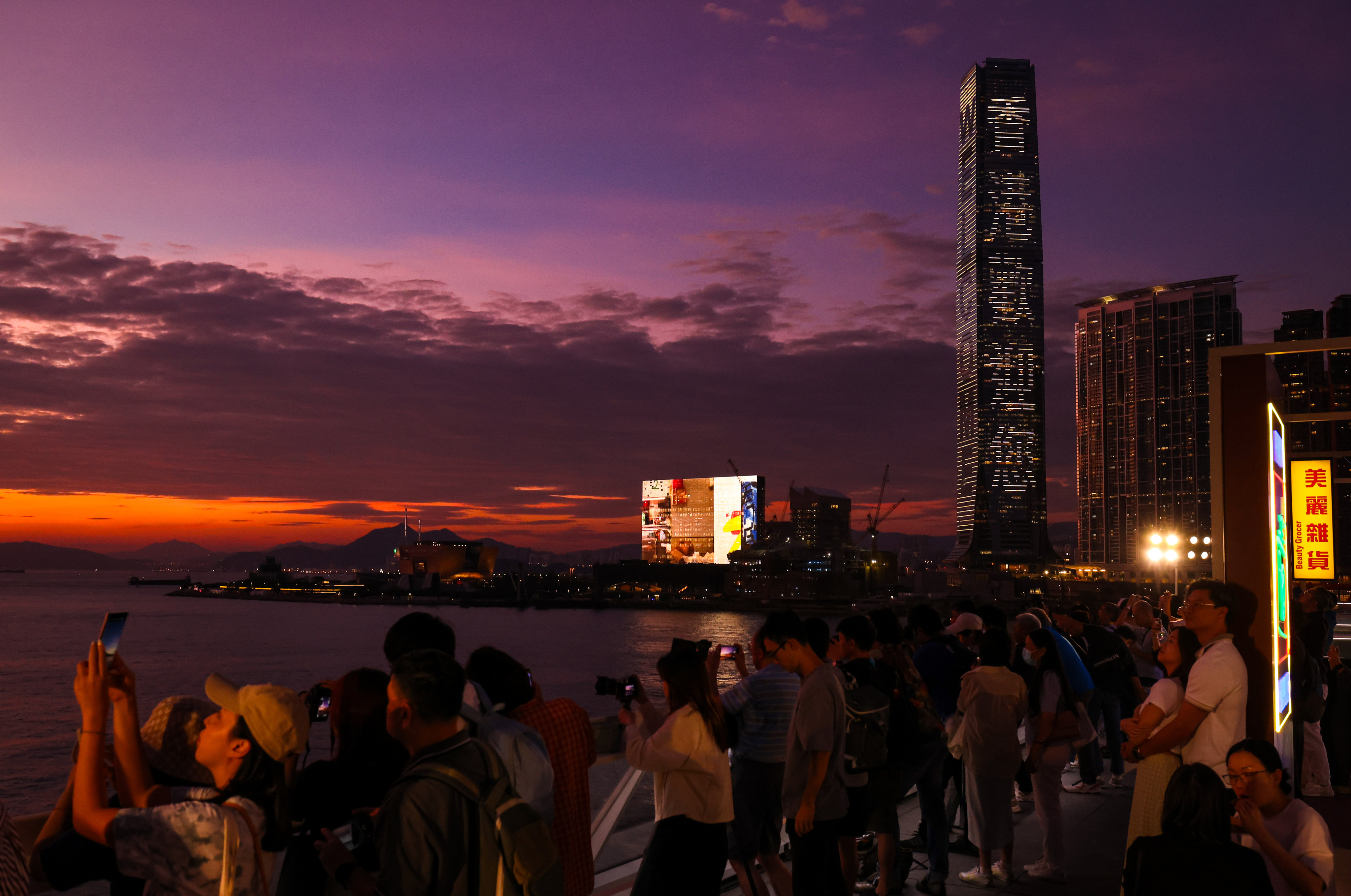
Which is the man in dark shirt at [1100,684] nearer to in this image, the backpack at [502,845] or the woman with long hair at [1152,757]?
the woman with long hair at [1152,757]

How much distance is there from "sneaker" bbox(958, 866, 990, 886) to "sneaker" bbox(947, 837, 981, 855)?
600mm

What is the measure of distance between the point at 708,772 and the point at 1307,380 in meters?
137

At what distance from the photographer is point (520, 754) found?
3182 millimetres

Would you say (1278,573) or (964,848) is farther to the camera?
(964,848)

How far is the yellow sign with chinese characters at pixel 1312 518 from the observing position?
12.3 metres

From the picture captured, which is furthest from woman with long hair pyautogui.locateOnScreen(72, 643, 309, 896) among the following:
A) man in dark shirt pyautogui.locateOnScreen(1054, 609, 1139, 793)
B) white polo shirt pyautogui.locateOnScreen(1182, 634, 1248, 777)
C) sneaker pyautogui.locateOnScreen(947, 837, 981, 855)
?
man in dark shirt pyautogui.locateOnScreen(1054, 609, 1139, 793)

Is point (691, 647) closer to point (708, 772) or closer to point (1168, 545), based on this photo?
point (708, 772)

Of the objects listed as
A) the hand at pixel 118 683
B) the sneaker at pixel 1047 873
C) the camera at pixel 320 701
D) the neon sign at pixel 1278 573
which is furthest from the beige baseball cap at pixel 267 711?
the neon sign at pixel 1278 573

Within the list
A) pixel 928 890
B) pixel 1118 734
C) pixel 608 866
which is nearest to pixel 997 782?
pixel 928 890

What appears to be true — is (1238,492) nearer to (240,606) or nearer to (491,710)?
(491,710)

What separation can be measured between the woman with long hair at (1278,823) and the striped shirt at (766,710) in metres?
2.05

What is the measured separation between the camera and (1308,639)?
30.1 ft

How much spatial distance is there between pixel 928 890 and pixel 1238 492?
333 centimetres

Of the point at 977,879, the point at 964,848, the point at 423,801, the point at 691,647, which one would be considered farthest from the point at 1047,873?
the point at 423,801
